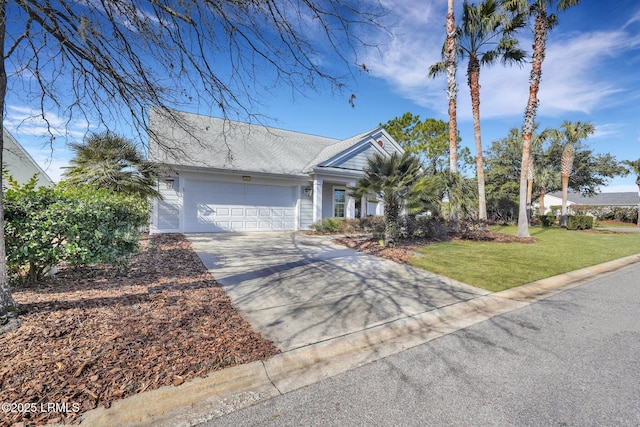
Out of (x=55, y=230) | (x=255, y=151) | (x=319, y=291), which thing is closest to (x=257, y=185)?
(x=255, y=151)

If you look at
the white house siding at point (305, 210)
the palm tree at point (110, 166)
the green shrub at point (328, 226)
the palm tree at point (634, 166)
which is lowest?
the green shrub at point (328, 226)

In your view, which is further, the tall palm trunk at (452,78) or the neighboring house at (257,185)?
the tall palm trunk at (452,78)

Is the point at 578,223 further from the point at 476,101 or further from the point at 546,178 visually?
the point at 476,101

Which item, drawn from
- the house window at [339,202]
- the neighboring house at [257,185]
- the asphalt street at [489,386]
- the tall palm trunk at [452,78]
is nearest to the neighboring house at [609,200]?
the tall palm trunk at [452,78]

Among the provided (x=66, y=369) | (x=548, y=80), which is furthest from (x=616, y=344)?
(x=548, y=80)

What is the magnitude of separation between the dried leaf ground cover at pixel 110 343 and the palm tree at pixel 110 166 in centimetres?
434

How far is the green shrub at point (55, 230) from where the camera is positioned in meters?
3.73

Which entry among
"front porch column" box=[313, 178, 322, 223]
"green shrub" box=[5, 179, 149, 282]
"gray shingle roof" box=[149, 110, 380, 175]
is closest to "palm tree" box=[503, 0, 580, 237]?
"gray shingle roof" box=[149, 110, 380, 175]

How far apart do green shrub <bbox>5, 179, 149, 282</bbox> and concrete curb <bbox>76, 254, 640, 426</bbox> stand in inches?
117

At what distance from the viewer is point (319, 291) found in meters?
4.84

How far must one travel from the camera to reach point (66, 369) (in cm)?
229

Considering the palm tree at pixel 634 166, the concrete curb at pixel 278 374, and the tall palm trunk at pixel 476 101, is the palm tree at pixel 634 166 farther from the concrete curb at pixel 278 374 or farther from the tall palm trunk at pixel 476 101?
the concrete curb at pixel 278 374

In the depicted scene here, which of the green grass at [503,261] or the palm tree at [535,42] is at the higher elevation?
the palm tree at [535,42]

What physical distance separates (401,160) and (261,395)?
810cm
